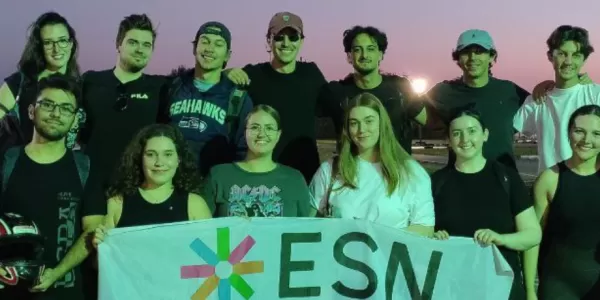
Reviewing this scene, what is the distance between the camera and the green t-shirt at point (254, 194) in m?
5.80

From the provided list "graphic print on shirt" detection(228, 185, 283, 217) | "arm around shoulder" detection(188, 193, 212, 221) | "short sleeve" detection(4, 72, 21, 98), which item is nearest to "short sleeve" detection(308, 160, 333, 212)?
"graphic print on shirt" detection(228, 185, 283, 217)

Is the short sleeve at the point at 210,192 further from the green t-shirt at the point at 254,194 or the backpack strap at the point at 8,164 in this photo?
the backpack strap at the point at 8,164

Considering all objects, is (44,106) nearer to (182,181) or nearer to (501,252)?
(182,181)

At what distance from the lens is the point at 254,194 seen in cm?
581

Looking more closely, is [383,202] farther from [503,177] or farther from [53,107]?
[53,107]

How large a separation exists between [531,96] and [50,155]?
5.24m

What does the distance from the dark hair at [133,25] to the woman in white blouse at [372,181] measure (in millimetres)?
2365

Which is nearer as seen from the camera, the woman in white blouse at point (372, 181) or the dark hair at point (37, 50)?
the woman in white blouse at point (372, 181)

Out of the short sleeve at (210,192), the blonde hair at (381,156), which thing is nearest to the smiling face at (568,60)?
the blonde hair at (381,156)

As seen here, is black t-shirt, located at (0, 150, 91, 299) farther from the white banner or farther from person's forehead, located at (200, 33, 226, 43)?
person's forehead, located at (200, 33, 226, 43)

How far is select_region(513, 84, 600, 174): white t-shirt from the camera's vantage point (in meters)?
7.45

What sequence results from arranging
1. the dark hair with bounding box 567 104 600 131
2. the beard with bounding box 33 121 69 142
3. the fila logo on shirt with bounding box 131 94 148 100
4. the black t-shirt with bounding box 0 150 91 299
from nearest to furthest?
1. the black t-shirt with bounding box 0 150 91 299
2. the beard with bounding box 33 121 69 142
3. the dark hair with bounding box 567 104 600 131
4. the fila logo on shirt with bounding box 131 94 148 100

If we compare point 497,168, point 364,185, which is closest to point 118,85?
point 364,185

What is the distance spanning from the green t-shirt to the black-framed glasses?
143cm
